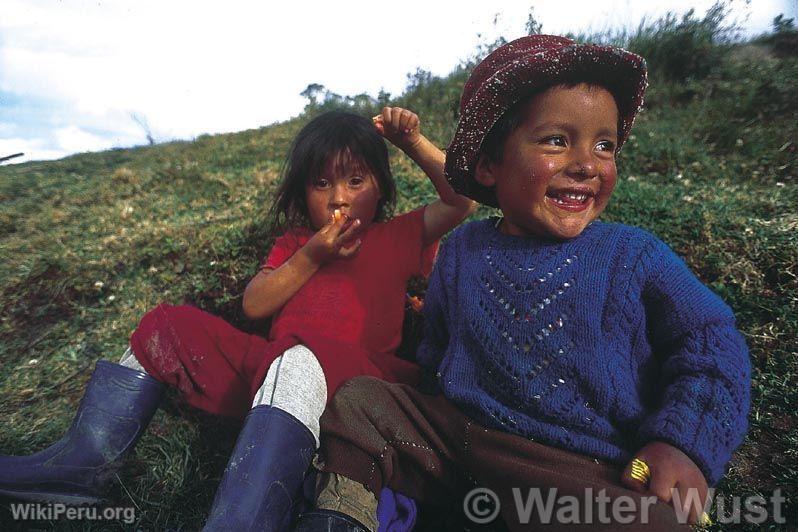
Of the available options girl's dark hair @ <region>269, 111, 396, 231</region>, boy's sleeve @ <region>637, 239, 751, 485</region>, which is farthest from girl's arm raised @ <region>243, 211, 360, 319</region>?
boy's sleeve @ <region>637, 239, 751, 485</region>

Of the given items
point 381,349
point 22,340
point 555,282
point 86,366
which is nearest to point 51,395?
point 86,366

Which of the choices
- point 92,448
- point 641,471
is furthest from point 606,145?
point 92,448

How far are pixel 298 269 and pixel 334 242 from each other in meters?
0.23

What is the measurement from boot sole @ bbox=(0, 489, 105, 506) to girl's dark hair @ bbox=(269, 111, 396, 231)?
1533mm

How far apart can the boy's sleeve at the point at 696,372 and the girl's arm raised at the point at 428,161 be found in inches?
37.9

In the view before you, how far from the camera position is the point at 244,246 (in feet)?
11.5

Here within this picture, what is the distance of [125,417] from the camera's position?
1.92 meters

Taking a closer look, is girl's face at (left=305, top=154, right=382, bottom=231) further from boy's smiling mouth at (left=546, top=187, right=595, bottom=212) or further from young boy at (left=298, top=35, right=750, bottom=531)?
boy's smiling mouth at (left=546, top=187, right=595, bottom=212)

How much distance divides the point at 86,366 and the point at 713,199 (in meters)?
4.00

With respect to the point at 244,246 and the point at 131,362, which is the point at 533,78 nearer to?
the point at 131,362

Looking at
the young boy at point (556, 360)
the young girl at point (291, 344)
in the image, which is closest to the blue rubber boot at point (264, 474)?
A: the young girl at point (291, 344)

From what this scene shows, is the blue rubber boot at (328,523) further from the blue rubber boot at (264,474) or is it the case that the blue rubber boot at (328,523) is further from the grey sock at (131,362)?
the grey sock at (131,362)

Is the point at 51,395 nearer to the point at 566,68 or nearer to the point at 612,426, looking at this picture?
the point at 612,426

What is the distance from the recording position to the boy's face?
59.0 inches
